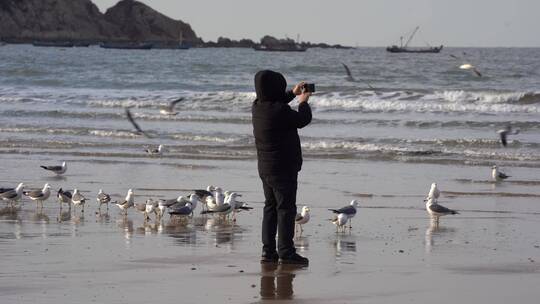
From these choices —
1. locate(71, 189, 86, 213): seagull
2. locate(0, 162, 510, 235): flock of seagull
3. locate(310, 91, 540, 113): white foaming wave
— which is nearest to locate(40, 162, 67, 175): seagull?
locate(0, 162, 510, 235): flock of seagull

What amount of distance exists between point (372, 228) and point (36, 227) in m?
3.22

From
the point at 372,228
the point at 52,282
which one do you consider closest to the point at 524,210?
the point at 372,228

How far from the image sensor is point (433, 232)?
10.9 metres

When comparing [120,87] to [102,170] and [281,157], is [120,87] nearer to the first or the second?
[102,170]

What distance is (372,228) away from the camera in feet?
36.6

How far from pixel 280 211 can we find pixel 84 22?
536 feet

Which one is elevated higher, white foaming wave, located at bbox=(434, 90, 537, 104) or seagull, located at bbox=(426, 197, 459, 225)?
white foaming wave, located at bbox=(434, 90, 537, 104)

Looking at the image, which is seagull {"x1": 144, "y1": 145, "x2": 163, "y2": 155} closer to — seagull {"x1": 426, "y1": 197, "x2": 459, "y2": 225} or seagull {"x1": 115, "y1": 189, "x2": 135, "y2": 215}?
seagull {"x1": 115, "y1": 189, "x2": 135, "y2": 215}

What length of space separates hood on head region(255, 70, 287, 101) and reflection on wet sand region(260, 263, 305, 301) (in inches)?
49.4

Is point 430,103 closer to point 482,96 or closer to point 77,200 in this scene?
point 482,96

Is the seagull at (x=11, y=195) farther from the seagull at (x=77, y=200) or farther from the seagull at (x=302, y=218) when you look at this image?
the seagull at (x=302, y=218)

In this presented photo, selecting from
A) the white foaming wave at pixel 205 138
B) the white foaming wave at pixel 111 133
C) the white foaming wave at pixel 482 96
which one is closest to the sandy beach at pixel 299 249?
the white foaming wave at pixel 205 138

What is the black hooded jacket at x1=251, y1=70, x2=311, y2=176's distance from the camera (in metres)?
8.37

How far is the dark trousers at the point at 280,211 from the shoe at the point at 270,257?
0.03m
